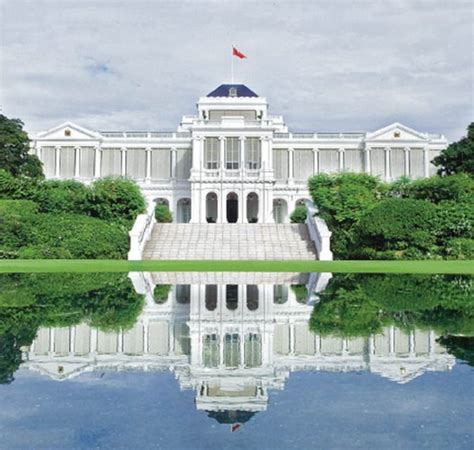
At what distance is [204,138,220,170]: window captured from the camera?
61.1 m

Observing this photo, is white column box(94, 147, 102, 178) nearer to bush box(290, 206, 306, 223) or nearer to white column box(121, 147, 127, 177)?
white column box(121, 147, 127, 177)

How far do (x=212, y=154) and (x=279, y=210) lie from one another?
10.8m

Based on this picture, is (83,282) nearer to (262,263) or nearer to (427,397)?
(262,263)

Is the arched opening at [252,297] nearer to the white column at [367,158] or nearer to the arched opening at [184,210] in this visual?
the arched opening at [184,210]

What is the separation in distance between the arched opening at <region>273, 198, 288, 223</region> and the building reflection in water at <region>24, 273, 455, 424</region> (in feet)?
176

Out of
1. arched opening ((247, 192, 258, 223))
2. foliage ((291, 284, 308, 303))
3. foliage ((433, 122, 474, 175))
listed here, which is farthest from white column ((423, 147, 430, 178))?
foliage ((291, 284, 308, 303))

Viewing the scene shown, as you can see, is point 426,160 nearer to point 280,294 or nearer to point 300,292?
point 300,292

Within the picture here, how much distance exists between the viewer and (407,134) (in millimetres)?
68688

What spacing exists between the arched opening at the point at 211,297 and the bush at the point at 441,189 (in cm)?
2339

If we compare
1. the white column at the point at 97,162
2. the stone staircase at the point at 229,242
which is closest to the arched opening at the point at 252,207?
the white column at the point at 97,162

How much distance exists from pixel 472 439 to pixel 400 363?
2.90 metres

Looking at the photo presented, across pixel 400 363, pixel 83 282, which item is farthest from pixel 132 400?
pixel 83 282

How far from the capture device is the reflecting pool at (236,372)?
571cm

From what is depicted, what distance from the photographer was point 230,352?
901 cm
